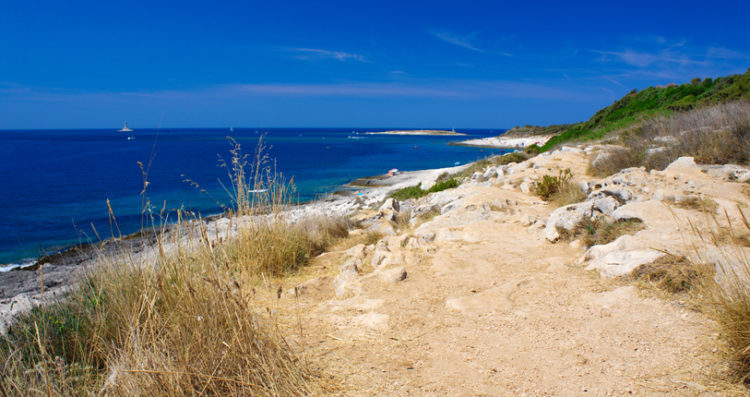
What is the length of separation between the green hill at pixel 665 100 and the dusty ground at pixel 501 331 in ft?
47.7

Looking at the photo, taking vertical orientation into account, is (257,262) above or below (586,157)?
below

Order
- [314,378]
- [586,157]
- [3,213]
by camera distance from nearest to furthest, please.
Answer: [314,378]
[586,157]
[3,213]

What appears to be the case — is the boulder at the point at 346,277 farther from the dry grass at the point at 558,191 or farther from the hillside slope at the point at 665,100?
the hillside slope at the point at 665,100

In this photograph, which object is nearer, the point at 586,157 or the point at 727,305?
the point at 727,305

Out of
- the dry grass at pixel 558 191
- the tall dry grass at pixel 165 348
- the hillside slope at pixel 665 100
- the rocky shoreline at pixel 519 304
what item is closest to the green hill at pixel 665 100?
the hillside slope at pixel 665 100

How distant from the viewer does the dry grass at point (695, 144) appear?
27.2 ft

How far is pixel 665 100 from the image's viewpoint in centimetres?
2339

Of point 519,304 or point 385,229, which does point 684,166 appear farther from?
point 519,304

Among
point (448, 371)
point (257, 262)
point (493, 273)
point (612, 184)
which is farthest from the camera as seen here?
point (612, 184)

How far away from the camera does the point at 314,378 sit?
103 inches

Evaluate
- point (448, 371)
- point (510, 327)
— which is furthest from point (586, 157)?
point (448, 371)

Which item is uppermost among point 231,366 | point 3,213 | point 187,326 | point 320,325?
point 187,326

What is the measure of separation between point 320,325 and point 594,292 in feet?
8.08

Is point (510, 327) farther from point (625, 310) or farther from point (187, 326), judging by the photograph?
point (187, 326)
